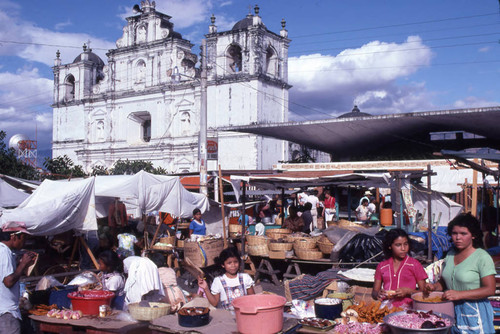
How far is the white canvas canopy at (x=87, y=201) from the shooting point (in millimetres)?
8453

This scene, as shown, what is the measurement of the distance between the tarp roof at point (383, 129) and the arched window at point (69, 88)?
22021 millimetres

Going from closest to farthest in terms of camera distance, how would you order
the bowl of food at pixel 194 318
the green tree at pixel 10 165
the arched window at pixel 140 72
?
1. the bowl of food at pixel 194 318
2. the green tree at pixel 10 165
3. the arched window at pixel 140 72

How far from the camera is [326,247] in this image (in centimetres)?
952

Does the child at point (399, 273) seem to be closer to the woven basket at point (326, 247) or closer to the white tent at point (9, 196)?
the woven basket at point (326, 247)

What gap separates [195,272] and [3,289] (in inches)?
80.6

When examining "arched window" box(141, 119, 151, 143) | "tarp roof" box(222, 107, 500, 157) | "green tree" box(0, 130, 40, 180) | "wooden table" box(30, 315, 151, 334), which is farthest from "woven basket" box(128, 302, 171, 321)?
"arched window" box(141, 119, 151, 143)

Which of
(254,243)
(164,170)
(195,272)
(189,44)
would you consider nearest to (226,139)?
(164,170)

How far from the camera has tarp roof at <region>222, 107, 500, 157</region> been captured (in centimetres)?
2000

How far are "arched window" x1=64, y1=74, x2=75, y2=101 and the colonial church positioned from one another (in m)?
0.08

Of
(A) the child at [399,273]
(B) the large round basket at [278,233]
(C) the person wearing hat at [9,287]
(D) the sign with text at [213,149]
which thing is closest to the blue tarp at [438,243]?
(B) the large round basket at [278,233]

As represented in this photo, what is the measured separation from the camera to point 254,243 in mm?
10727

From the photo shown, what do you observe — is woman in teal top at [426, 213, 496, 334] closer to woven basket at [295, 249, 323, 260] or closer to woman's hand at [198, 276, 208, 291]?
woman's hand at [198, 276, 208, 291]

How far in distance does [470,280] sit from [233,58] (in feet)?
101

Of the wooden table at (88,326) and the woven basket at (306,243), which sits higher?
the woven basket at (306,243)
